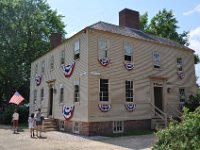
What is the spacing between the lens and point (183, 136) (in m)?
6.66

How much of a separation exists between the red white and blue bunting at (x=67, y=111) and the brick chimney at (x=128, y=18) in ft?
31.1

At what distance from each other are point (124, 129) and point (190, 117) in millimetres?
12031

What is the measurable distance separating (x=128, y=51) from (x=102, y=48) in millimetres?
2415

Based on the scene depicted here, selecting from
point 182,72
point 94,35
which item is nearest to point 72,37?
point 94,35

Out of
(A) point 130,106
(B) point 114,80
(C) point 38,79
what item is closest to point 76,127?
(A) point 130,106

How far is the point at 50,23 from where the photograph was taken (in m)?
42.3

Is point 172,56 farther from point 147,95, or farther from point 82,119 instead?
point 82,119

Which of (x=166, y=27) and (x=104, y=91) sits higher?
Answer: (x=166, y=27)

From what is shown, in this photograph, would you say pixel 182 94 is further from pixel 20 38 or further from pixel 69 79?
pixel 20 38

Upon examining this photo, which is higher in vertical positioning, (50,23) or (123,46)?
(50,23)

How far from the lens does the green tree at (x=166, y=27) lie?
39.8m

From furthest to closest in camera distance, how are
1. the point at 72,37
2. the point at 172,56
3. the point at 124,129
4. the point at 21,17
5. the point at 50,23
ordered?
the point at 50,23, the point at 21,17, the point at 172,56, the point at 72,37, the point at 124,129

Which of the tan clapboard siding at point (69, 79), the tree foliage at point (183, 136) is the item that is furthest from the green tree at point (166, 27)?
the tree foliage at point (183, 136)

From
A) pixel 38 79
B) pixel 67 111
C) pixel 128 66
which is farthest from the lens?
pixel 38 79
